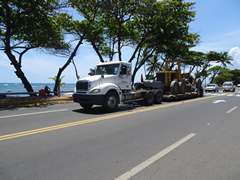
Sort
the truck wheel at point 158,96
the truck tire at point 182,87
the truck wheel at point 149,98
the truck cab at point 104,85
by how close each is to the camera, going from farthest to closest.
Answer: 1. the truck tire at point 182,87
2. the truck wheel at point 158,96
3. the truck wheel at point 149,98
4. the truck cab at point 104,85

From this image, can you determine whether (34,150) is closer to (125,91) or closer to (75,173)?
(75,173)

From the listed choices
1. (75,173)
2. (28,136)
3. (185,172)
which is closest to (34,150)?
(28,136)

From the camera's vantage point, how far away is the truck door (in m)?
10.0

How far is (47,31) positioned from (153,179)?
17344mm

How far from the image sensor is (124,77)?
1024 centimetres

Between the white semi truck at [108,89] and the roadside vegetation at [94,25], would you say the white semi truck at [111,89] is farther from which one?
the roadside vegetation at [94,25]

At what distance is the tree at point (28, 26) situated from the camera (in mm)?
14250

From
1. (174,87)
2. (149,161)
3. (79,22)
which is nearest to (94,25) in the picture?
(79,22)

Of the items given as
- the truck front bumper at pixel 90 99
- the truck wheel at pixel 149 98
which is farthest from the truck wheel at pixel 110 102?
the truck wheel at pixel 149 98

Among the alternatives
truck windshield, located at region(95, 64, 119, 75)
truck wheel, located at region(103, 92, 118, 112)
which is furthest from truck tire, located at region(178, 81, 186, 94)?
truck wheel, located at region(103, 92, 118, 112)

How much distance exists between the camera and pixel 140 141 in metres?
4.62

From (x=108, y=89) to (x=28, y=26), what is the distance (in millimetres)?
9796

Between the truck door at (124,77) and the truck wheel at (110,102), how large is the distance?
980 mm

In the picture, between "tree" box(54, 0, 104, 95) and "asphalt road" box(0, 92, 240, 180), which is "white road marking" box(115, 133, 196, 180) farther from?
"tree" box(54, 0, 104, 95)
